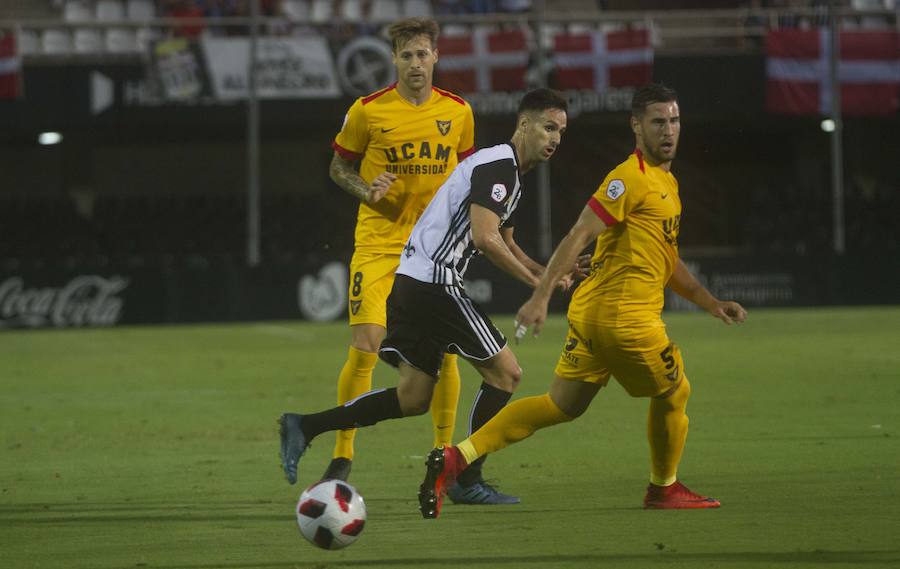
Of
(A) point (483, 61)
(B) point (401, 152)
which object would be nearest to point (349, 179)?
(B) point (401, 152)

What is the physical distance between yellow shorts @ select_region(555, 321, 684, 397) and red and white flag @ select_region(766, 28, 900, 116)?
20.9m

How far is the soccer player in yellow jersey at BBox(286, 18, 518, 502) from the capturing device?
7316 mm

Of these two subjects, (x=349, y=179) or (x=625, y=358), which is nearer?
(x=625, y=358)

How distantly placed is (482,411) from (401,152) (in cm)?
142

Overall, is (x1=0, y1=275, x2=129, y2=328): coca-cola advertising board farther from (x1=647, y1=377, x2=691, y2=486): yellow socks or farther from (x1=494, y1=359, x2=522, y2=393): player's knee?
(x1=647, y1=377, x2=691, y2=486): yellow socks

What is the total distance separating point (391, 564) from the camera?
546cm

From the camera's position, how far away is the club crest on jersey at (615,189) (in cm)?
629

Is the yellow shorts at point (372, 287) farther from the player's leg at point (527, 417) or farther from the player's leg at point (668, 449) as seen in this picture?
the player's leg at point (668, 449)

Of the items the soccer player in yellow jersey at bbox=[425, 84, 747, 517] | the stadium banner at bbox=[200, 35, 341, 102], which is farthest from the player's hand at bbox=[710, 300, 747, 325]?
the stadium banner at bbox=[200, 35, 341, 102]

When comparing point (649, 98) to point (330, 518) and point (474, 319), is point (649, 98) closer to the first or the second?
point (474, 319)

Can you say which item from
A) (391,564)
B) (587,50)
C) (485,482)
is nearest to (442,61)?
(587,50)

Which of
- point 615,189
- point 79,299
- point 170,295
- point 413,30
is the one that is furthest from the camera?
point 170,295

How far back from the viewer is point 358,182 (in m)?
7.40

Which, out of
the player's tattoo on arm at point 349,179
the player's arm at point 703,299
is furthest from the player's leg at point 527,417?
the player's tattoo on arm at point 349,179
